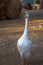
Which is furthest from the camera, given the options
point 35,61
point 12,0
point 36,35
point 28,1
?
point 28,1

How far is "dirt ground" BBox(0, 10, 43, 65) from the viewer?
2.59 meters

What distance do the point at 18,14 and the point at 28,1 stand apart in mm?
2286

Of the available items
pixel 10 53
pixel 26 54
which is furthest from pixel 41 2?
pixel 26 54

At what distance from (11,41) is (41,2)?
16.1 feet

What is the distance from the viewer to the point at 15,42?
3.42 metres

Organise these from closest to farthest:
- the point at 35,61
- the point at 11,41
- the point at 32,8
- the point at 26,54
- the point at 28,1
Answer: the point at 26,54 → the point at 35,61 → the point at 11,41 → the point at 32,8 → the point at 28,1

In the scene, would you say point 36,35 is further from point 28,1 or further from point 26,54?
point 28,1

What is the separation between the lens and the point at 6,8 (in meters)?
5.88

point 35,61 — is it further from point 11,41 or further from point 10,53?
point 11,41

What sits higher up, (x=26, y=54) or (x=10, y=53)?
(x=26, y=54)

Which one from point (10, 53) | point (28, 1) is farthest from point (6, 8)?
point (10, 53)

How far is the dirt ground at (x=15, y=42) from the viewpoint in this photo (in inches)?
102

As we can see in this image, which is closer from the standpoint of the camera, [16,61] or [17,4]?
[16,61]

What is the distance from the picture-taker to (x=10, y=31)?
167 inches
